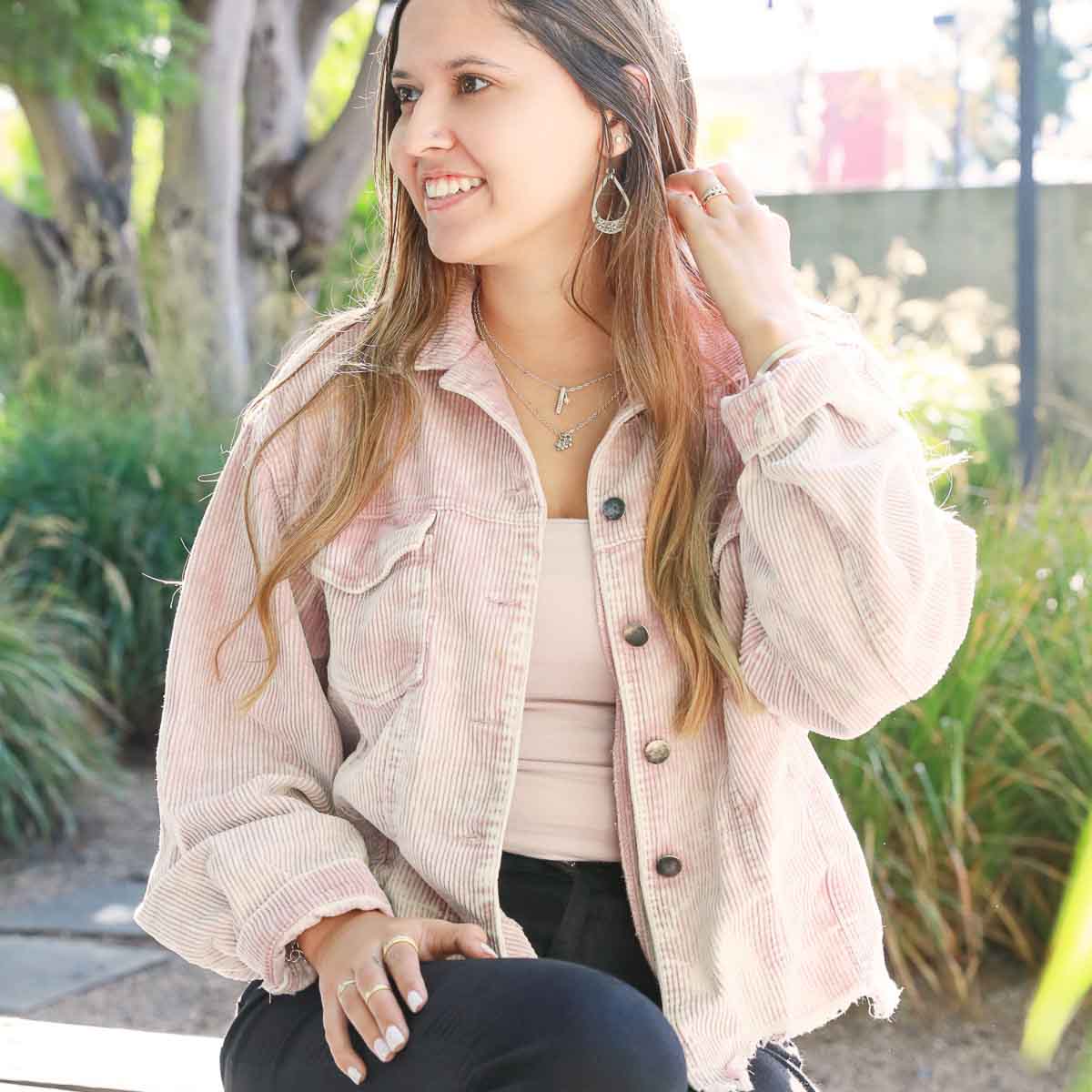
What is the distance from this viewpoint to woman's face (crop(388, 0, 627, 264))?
5.79ft

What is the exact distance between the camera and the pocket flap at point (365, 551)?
1769 millimetres

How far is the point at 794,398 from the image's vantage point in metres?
1.65

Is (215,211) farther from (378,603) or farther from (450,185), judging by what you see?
(378,603)

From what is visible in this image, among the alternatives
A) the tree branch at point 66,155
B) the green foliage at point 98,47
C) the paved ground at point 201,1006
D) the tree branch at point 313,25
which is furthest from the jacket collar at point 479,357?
the tree branch at point 313,25

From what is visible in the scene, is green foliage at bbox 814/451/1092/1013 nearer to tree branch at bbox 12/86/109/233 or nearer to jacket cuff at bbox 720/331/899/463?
jacket cuff at bbox 720/331/899/463

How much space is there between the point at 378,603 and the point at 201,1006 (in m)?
2.10

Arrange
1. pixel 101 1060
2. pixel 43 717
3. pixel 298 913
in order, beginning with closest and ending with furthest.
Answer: pixel 298 913 → pixel 101 1060 → pixel 43 717

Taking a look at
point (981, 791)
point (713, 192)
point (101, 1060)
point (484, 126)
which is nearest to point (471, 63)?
point (484, 126)

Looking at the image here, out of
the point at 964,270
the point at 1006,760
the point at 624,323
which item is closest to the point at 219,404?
the point at 1006,760

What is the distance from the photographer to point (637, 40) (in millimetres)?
1821

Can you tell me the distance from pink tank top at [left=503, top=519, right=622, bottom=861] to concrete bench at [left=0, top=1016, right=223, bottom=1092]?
60 cm

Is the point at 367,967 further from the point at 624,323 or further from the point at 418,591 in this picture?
the point at 624,323

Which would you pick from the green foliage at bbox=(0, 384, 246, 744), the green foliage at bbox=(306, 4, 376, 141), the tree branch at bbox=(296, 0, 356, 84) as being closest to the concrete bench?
the green foliage at bbox=(0, 384, 246, 744)

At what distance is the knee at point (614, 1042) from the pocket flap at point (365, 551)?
1.81 ft
